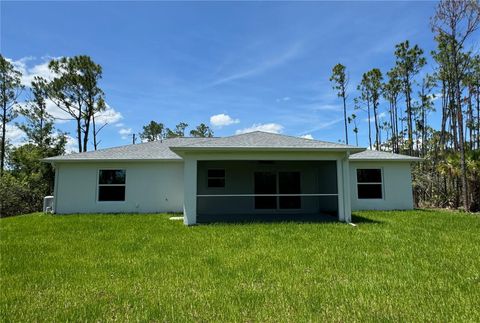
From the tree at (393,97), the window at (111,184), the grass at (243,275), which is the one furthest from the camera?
the tree at (393,97)

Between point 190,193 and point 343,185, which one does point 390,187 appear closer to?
point 343,185

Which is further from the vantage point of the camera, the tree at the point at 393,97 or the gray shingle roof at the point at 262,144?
the tree at the point at 393,97

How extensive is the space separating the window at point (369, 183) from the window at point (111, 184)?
11.3 meters

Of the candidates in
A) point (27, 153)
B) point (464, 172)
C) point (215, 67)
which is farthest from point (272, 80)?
point (27, 153)

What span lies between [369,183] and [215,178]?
7503 mm

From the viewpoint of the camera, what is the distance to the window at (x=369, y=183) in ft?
48.4

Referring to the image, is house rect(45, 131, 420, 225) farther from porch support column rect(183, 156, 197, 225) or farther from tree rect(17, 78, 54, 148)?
tree rect(17, 78, 54, 148)

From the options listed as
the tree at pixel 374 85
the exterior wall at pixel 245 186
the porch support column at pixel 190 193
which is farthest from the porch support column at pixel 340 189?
the tree at pixel 374 85

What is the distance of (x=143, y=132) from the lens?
49812 mm

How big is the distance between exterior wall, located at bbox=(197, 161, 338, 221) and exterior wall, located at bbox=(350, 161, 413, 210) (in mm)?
1765

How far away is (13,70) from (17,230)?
926 inches

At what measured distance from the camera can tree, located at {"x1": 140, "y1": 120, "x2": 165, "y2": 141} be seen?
49.4m

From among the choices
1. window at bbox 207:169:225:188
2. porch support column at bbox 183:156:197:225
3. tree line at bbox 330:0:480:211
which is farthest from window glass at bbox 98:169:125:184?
tree line at bbox 330:0:480:211

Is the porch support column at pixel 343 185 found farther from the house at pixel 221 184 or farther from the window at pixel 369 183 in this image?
the window at pixel 369 183
